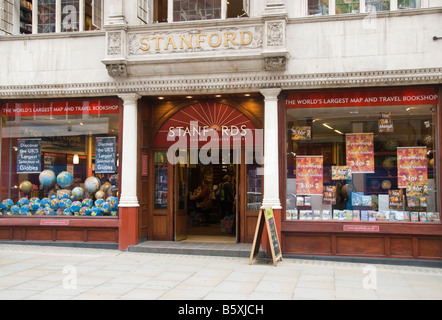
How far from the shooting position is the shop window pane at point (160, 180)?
1255 centimetres

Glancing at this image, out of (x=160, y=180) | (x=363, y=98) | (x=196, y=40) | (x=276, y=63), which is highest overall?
(x=196, y=40)

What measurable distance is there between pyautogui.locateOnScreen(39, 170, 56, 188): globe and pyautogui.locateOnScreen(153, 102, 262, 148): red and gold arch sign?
3.01 m

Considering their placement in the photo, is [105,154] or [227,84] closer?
[227,84]

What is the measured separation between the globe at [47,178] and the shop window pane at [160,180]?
2.85 meters

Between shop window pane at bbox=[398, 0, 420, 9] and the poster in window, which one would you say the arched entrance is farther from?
shop window pane at bbox=[398, 0, 420, 9]

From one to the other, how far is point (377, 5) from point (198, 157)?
5800mm

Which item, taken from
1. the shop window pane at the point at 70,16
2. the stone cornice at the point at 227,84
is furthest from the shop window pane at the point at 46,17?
the stone cornice at the point at 227,84

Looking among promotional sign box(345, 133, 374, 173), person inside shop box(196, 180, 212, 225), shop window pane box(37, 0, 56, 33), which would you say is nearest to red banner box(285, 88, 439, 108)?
promotional sign box(345, 133, 374, 173)

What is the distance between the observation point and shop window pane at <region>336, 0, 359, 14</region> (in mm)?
10953

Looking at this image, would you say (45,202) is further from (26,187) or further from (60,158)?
(60,158)

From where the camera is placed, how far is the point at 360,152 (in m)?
11.0

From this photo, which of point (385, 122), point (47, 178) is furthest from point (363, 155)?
point (47, 178)

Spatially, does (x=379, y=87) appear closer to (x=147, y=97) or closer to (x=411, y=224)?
(x=411, y=224)

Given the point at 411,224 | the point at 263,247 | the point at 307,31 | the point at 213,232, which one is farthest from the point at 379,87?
the point at 213,232
